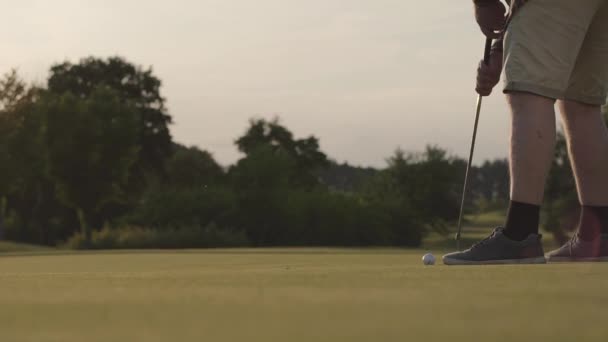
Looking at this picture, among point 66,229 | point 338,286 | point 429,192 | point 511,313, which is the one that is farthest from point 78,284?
point 429,192

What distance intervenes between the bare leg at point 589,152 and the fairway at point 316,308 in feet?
6.40

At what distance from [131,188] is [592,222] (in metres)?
37.7

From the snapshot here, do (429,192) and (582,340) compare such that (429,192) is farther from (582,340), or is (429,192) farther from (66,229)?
(582,340)

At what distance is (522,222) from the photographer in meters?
4.40

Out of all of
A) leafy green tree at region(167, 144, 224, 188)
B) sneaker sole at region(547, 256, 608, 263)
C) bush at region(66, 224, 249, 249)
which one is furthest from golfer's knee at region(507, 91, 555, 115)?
leafy green tree at region(167, 144, 224, 188)

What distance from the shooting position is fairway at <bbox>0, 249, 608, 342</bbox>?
168cm

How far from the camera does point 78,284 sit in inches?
118

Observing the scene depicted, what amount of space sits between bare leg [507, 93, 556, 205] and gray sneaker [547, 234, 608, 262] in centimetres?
55

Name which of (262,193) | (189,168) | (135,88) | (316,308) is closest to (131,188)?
(135,88)

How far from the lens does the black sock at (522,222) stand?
438 centimetres

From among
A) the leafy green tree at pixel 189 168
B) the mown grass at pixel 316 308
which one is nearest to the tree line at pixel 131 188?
the leafy green tree at pixel 189 168

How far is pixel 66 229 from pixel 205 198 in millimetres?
10370

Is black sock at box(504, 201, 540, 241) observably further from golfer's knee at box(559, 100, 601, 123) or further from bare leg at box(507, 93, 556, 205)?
golfer's knee at box(559, 100, 601, 123)

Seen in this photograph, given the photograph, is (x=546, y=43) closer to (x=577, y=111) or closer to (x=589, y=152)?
(x=577, y=111)
